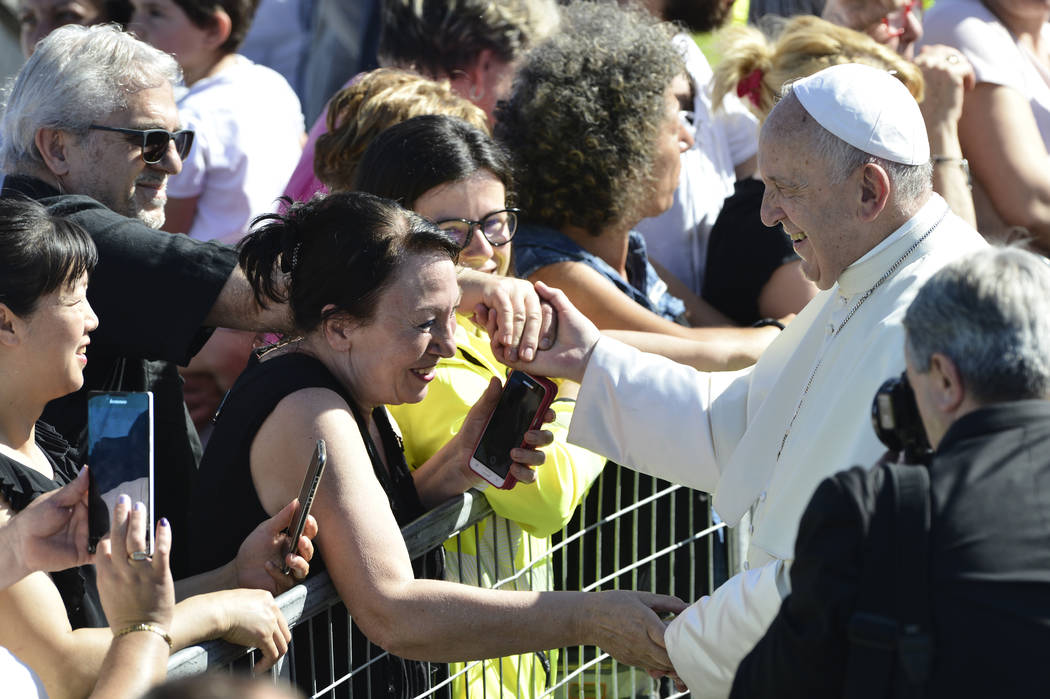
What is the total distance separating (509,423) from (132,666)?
127 centimetres

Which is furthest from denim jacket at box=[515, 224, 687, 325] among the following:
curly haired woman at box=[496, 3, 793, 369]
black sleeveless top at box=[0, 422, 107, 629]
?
black sleeveless top at box=[0, 422, 107, 629]

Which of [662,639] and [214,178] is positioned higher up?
[662,639]

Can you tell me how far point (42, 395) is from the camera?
2924mm

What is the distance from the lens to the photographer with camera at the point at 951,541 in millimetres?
1895

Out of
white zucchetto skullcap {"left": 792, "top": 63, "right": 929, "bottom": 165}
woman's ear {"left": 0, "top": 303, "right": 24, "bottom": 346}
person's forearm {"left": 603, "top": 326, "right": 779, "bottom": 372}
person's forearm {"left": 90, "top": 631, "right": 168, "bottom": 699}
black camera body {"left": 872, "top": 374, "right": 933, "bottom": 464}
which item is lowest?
person's forearm {"left": 603, "top": 326, "right": 779, "bottom": 372}

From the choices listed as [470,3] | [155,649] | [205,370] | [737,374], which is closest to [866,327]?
[737,374]

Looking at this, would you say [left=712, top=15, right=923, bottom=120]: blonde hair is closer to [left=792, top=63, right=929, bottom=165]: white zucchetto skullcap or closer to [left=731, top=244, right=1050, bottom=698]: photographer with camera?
[left=792, top=63, right=929, bottom=165]: white zucchetto skullcap

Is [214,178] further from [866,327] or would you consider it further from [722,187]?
[866,327]

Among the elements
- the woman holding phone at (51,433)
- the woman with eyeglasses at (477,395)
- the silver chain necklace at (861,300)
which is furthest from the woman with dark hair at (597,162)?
the woman holding phone at (51,433)

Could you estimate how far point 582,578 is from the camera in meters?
3.85

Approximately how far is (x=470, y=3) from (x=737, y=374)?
234 cm

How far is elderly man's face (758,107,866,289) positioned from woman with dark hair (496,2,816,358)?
1189 millimetres

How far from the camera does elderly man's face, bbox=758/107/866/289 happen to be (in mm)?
3086

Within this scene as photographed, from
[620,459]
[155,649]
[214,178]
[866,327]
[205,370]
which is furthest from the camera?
[214,178]
